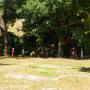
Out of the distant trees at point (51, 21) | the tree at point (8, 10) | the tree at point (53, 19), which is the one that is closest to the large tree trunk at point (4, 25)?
the tree at point (8, 10)

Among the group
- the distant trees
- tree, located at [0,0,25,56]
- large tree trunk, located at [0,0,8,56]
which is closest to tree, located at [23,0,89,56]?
the distant trees

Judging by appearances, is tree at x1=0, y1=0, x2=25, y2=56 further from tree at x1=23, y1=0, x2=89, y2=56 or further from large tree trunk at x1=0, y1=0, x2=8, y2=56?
tree at x1=23, y1=0, x2=89, y2=56

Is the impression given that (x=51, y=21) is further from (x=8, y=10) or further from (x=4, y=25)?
(x=8, y=10)

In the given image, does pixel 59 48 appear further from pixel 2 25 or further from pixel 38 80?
pixel 38 80

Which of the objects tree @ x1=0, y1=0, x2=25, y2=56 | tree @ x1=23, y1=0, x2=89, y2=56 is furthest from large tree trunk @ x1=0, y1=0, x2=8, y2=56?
tree @ x1=23, y1=0, x2=89, y2=56

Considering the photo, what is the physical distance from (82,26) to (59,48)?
3324 mm

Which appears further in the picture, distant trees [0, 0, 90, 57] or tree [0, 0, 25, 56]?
tree [0, 0, 25, 56]

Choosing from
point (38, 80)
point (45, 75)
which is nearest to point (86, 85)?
point (38, 80)

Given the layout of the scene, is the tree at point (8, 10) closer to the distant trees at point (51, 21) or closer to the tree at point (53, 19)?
the distant trees at point (51, 21)

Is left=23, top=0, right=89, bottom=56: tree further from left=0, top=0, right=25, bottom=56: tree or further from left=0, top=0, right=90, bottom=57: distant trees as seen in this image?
left=0, top=0, right=25, bottom=56: tree

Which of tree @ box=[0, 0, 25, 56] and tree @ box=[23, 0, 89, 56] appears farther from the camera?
tree @ box=[0, 0, 25, 56]

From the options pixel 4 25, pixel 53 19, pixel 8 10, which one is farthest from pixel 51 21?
pixel 8 10

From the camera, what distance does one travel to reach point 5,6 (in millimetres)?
45062

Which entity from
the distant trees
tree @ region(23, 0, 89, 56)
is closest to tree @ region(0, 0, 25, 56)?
the distant trees
